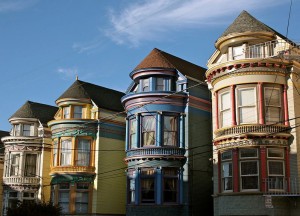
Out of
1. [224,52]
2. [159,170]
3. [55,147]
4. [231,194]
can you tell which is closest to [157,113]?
[159,170]

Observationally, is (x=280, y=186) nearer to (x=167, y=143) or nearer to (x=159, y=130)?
(x=167, y=143)

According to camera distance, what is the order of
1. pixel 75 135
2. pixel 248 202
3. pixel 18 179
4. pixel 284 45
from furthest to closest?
1. pixel 18 179
2. pixel 75 135
3. pixel 284 45
4. pixel 248 202

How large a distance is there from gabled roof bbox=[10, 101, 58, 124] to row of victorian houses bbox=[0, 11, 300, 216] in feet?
0.47

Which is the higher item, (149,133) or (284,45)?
(284,45)

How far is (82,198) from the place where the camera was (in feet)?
128

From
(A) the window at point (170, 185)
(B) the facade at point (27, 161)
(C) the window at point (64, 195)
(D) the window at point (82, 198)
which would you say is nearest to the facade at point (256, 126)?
(A) the window at point (170, 185)

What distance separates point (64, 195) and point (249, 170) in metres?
18.0

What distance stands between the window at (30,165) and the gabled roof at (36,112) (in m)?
3.52

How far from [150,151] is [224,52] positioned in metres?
8.14

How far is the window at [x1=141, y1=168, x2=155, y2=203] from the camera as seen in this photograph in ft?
107

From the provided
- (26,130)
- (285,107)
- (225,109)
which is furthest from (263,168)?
(26,130)

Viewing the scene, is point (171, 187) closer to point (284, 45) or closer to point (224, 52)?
point (224, 52)

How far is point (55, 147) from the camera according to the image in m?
41.3

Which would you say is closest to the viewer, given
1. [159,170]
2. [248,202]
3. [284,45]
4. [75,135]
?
[248,202]
